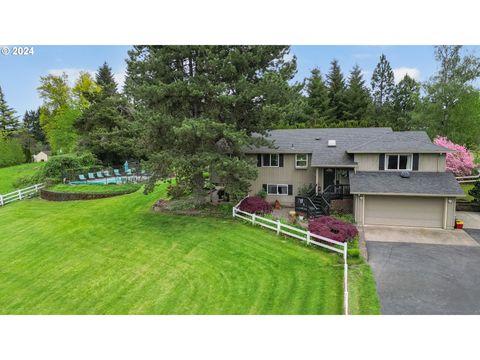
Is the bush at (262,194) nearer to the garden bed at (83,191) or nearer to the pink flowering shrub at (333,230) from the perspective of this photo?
the pink flowering shrub at (333,230)

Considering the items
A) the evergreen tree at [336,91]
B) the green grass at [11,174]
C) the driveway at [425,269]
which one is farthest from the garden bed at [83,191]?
the evergreen tree at [336,91]

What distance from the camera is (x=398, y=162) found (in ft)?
62.3

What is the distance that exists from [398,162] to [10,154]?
4676cm

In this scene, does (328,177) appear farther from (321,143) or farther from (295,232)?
(295,232)

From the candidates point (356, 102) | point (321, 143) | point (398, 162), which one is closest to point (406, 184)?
point (398, 162)

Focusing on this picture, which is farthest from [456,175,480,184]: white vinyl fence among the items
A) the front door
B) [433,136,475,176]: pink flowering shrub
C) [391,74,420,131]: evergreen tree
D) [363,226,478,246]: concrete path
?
[391,74,420,131]: evergreen tree

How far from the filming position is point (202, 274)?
39.9 feet

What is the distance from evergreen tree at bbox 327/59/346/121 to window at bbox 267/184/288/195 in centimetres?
2746

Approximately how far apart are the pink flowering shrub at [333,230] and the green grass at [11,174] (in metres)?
28.0

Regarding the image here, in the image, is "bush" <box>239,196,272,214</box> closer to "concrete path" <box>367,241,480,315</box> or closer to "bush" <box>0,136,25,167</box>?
"concrete path" <box>367,241,480,315</box>

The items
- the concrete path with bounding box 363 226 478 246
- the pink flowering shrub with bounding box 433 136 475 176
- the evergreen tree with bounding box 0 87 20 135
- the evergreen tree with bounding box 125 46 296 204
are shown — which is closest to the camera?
the concrete path with bounding box 363 226 478 246

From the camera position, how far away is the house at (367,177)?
17297 mm

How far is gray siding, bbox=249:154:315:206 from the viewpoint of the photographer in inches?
851

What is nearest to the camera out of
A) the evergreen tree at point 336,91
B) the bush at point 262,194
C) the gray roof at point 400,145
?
the gray roof at point 400,145
